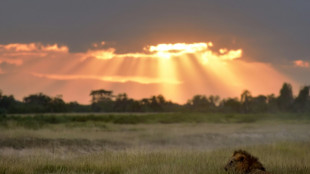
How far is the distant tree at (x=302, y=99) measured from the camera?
4132 inches

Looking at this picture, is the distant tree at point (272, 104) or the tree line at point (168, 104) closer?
the tree line at point (168, 104)

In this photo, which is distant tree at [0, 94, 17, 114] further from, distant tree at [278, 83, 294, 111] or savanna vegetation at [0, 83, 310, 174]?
distant tree at [278, 83, 294, 111]

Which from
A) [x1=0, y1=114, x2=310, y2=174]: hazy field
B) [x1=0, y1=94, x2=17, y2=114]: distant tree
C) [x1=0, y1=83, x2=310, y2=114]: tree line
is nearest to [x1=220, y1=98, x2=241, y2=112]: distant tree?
[x1=0, y1=83, x2=310, y2=114]: tree line

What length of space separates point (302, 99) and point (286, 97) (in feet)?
21.3

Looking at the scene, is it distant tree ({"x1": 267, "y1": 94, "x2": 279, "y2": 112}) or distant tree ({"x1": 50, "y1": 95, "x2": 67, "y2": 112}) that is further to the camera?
distant tree ({"x1": 267, "y1": 94, "x2": 279, "y2": 112})

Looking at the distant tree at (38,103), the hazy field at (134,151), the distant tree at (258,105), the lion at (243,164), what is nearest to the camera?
the lion at (243,164)

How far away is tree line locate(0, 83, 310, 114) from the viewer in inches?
3401

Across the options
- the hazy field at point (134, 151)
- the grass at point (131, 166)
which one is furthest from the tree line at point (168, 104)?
the grass at point (131, 166)

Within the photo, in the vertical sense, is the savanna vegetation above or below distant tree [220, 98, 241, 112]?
below

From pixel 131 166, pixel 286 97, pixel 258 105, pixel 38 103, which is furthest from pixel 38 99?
pixel 131 166

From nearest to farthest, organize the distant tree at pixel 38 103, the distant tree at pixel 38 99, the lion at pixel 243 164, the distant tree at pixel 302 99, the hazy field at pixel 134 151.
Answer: the lion at pixel 243 164 < the hazy field at pixel 134 151 < the distant tree at pixel 38 103 < the distant tree at pixel 38 99 < the distant tree at pixel 302 99

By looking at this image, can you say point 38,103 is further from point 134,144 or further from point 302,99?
point 134,144

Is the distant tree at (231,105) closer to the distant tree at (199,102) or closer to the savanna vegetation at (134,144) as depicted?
the distant tree at (199,102)

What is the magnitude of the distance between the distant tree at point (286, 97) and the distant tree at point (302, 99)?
4.22 metres
